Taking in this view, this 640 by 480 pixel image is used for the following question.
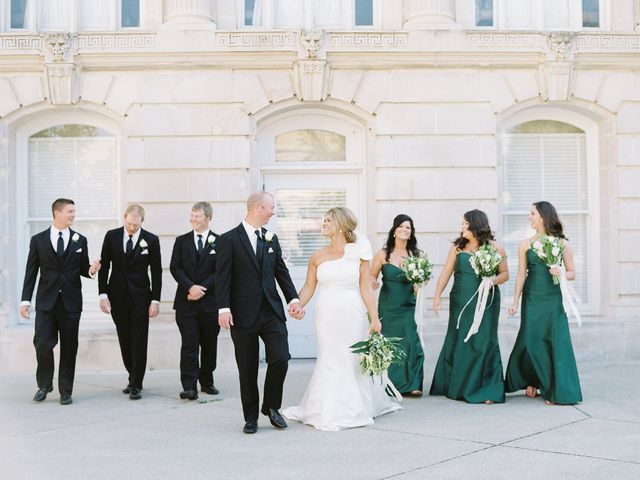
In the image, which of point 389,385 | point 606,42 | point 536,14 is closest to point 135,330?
point 389,385

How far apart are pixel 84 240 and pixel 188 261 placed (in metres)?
1.19

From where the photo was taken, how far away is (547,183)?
12828 millimetres

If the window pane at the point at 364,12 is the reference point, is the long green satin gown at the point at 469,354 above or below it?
below

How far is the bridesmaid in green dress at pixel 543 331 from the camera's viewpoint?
9.09m

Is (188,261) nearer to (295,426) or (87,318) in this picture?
(295,426)

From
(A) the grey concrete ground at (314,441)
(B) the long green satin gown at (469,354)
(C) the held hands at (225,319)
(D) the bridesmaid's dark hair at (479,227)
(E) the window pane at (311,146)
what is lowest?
(A) the grey concrete ground at (314,441)

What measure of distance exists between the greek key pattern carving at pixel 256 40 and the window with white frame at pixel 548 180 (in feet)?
11.4

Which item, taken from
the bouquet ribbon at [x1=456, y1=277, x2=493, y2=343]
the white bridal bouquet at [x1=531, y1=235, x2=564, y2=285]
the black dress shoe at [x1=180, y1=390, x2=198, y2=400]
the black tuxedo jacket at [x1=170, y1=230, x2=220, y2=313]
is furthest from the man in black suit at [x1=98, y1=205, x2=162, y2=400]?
the white bridal bouquet at [x1=531, y1=235, x2=564, y2=285]

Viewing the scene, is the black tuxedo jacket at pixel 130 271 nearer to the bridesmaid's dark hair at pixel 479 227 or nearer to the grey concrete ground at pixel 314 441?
the grey concrete ground at pixel 314 441

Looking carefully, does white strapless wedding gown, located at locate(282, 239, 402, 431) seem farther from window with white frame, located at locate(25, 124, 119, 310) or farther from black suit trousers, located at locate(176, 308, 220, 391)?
window with white frame, located at locate(25, 124, 119, 310)

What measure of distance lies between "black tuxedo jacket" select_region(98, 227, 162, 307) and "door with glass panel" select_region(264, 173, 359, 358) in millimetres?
3011

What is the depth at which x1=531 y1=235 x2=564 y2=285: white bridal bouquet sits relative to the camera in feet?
30.0

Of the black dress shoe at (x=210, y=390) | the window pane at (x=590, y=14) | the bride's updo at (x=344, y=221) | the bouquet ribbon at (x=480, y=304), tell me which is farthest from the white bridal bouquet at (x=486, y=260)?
the window pane at (x=590, y=14)

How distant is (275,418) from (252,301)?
3.62 ft
